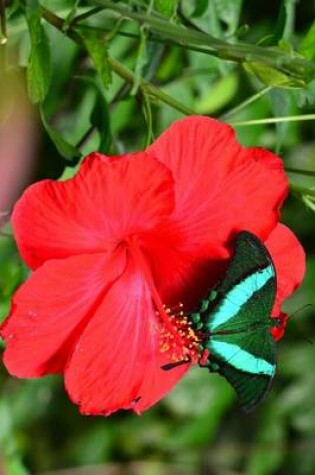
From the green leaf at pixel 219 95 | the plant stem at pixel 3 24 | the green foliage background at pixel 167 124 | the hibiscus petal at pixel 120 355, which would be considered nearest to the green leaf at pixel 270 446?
the green foliage background at pixel 167 124

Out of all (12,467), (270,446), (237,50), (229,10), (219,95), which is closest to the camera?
(237,50)

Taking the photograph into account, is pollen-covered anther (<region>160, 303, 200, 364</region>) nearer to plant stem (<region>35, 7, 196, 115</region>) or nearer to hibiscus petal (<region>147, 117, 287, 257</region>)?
hibiscus petal (<region>147, 117, 287, 257</region>)

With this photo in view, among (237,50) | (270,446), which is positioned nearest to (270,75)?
(237,50)

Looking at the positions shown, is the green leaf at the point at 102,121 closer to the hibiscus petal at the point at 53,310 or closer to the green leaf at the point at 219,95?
the hibiscus petal at the point at 53,310

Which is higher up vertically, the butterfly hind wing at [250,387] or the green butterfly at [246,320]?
the green butterfly at [246,320]

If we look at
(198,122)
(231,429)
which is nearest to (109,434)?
(231,429)

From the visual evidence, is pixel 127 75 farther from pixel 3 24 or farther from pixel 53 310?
pixel 53 310
